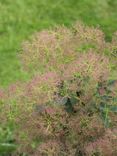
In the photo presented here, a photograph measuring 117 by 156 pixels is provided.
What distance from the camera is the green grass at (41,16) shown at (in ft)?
16.8

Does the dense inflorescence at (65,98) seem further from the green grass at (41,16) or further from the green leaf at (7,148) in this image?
the green grass at (41,16)

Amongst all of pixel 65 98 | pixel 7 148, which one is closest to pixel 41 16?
pixel 7 148

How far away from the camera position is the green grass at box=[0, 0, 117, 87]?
5.12m

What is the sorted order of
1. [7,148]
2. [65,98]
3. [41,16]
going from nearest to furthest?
[65,98]
[7,148]
[41,16]

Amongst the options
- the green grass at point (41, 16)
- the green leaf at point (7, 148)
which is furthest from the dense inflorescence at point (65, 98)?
the green grass at point (41, 16)

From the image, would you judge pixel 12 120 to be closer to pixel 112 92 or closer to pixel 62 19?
pixel 112 92

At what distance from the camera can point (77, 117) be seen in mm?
2562

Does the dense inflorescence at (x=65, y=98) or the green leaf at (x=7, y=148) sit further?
the green leaf at (x=7, y=148)

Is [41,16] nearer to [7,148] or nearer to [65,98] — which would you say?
[7,148]

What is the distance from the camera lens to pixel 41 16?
5.39 m

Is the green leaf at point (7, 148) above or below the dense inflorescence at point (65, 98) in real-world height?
below

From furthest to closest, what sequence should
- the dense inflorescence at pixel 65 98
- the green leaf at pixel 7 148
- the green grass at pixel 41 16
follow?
1. the green grass at pixel 41 16
2. the green leaf at pixel 7 148
3. the dense inflorescence at pixel 65 98

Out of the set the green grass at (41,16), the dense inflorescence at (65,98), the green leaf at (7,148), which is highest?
the green grass at (41,16)

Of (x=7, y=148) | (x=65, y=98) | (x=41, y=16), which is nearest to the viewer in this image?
(x=65, y=98)
